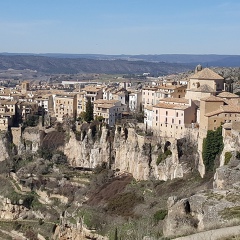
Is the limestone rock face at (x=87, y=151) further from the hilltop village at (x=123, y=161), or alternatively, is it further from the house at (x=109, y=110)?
the house at (x=109, y=110)

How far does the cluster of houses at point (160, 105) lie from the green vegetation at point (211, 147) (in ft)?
3.18

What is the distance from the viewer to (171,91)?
5903cm

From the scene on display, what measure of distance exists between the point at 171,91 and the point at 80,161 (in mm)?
11451

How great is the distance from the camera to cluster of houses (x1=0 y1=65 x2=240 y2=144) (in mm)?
43500

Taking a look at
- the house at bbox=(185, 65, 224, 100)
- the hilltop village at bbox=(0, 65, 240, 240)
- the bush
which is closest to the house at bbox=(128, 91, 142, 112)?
the hilltop village at bbox=(0, 65, 240, 240)

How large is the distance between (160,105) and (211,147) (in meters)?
11.5

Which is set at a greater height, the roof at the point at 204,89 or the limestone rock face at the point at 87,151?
the roof at the point at 204,89

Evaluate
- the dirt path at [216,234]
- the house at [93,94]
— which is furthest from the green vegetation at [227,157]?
the house at [93,94]

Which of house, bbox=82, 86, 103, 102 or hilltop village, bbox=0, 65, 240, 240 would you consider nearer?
hilltop village, bbox=0, 65, 240, 240

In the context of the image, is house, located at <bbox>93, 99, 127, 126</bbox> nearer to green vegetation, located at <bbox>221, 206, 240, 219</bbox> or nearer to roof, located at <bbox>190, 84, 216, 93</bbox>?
roof, located at <bbox>190, 84, 216, 93</bbox>

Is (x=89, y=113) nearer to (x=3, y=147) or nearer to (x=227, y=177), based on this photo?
(x=3, y=147)

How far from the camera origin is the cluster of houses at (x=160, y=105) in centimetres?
4350

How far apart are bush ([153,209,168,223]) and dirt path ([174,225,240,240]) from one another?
452 inches

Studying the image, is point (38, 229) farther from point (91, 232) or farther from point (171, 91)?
point (171, 91)
